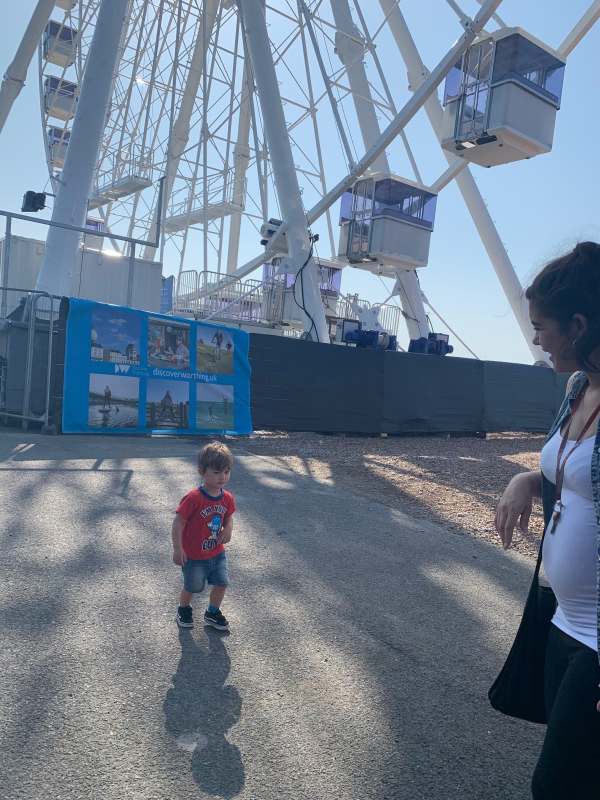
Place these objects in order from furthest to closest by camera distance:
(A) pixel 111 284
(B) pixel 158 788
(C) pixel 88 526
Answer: (A) pixel 111 284 → (C) pixel 88 526 → (B) pixel 158 788

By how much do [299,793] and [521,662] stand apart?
3.20 feet

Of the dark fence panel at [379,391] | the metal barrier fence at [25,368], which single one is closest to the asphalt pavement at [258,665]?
the metal barrier fence at [25,368]

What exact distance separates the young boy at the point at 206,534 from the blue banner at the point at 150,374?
6878mm

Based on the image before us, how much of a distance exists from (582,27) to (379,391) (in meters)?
18.7

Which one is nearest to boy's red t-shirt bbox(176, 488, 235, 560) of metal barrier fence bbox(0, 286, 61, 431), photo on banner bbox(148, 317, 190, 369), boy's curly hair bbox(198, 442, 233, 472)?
boy's curly hair bbox(198, 442, 233, 472)

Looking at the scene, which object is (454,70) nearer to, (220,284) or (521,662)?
(220,284)

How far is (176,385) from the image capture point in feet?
36.3

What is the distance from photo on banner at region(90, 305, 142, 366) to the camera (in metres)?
10.1

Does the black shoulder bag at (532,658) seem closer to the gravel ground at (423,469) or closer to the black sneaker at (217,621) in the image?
the black sneaker at (217,621)

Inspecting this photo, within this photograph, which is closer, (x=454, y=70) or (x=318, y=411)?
(x=318, y=411)

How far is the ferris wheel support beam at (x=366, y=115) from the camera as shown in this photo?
22672mm

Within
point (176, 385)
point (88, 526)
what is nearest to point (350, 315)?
point (176, 385)

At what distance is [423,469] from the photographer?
1024cm

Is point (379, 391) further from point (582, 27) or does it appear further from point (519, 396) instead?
→ point (582, 27)
